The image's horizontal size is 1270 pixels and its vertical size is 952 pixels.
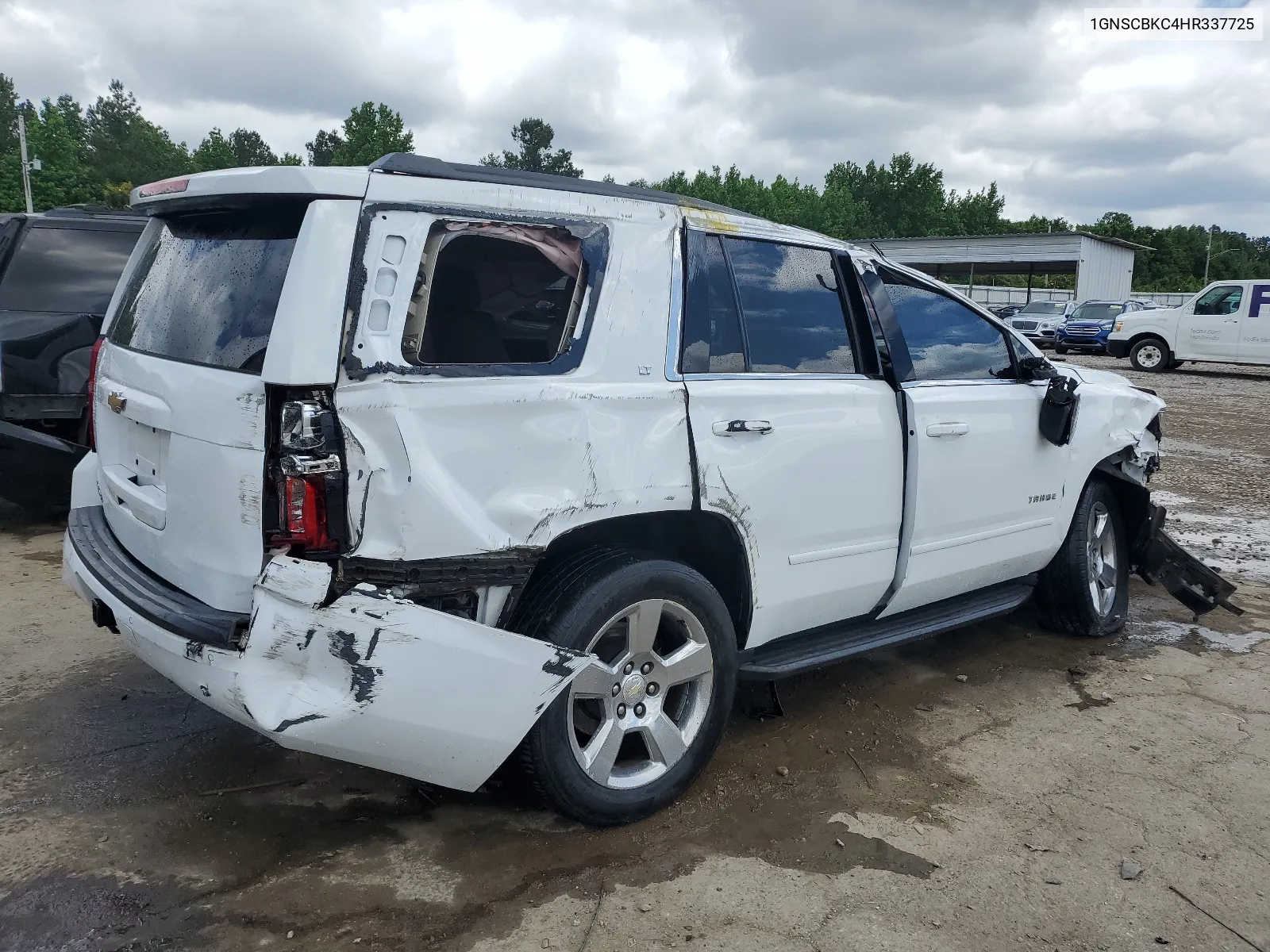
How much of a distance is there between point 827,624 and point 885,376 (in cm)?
96

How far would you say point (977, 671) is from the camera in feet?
14.8

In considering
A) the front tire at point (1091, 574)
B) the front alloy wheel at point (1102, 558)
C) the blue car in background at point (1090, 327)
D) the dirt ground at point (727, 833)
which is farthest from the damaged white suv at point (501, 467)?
the blue car in background at point (1090, 327)

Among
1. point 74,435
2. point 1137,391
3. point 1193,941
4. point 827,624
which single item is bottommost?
point 1193,941

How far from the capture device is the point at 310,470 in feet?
7.80

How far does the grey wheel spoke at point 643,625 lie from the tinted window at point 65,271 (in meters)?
5.04

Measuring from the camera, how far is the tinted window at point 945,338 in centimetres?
392

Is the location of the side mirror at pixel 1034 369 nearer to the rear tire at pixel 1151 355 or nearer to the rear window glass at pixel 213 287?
the rear window glass at pixel 213 287

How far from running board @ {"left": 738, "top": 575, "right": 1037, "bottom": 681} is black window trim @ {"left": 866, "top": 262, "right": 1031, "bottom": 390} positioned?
0.93 meters

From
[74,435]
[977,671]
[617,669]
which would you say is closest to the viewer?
[617,669]

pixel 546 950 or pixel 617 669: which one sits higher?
pixel 617 669

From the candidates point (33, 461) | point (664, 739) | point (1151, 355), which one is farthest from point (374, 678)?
point (1151, 355)

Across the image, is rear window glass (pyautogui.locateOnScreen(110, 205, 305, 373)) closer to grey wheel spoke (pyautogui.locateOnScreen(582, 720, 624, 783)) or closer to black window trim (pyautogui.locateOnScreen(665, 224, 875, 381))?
black window trim (pyautogui.locateOnScreen(665, 224, 875, 381))

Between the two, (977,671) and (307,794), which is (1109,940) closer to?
(977,671)

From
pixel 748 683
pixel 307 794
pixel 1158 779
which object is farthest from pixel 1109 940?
pixel 307 794
